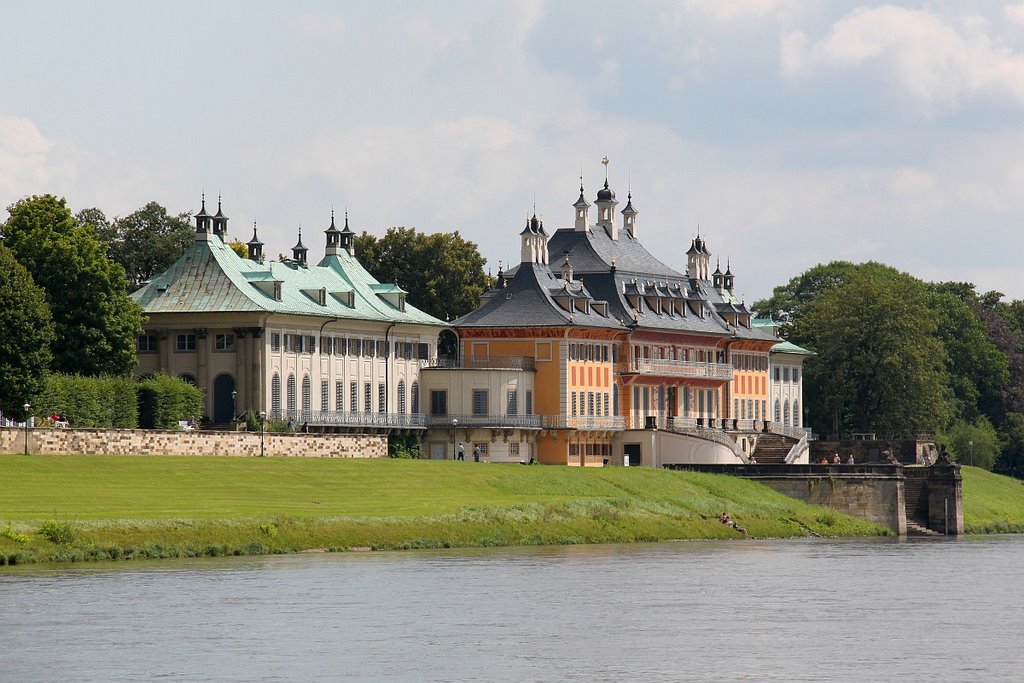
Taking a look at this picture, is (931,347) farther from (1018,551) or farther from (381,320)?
(1018,551)

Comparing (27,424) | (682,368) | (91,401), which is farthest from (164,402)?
(682,368)

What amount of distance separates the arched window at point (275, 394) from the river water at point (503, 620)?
35467 mm

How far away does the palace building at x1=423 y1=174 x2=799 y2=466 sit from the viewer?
408 feet

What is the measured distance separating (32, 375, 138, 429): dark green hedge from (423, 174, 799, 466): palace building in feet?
84.2

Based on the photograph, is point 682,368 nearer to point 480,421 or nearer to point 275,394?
point 480,421

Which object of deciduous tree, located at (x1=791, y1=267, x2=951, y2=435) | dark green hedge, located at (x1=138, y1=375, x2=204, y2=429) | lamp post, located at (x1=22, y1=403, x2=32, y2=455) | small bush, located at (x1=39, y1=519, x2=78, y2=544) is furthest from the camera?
deciduous tree, located at (x1=791, y1=267, x2=951, y2=435)

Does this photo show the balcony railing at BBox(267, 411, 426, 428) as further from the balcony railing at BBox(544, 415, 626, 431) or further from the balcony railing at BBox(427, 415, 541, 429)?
the balcony railing at BBox(544, 415, 626, 431)

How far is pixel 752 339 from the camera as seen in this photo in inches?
5659

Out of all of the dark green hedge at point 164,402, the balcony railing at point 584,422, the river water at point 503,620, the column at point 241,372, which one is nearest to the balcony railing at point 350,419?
the column at point 241,372

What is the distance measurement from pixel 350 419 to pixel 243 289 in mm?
8790

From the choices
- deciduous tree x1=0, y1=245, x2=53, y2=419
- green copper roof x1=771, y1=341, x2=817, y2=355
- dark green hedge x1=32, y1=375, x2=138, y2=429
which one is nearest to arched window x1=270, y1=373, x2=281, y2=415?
dark green hedge x1=32, y1=375, x2=138, y2=429

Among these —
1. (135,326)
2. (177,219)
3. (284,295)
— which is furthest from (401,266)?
(135,326)

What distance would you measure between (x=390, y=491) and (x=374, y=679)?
4749 cm

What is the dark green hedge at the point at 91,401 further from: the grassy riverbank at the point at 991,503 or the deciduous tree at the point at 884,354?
the deciduous tree at the point at 884,354
